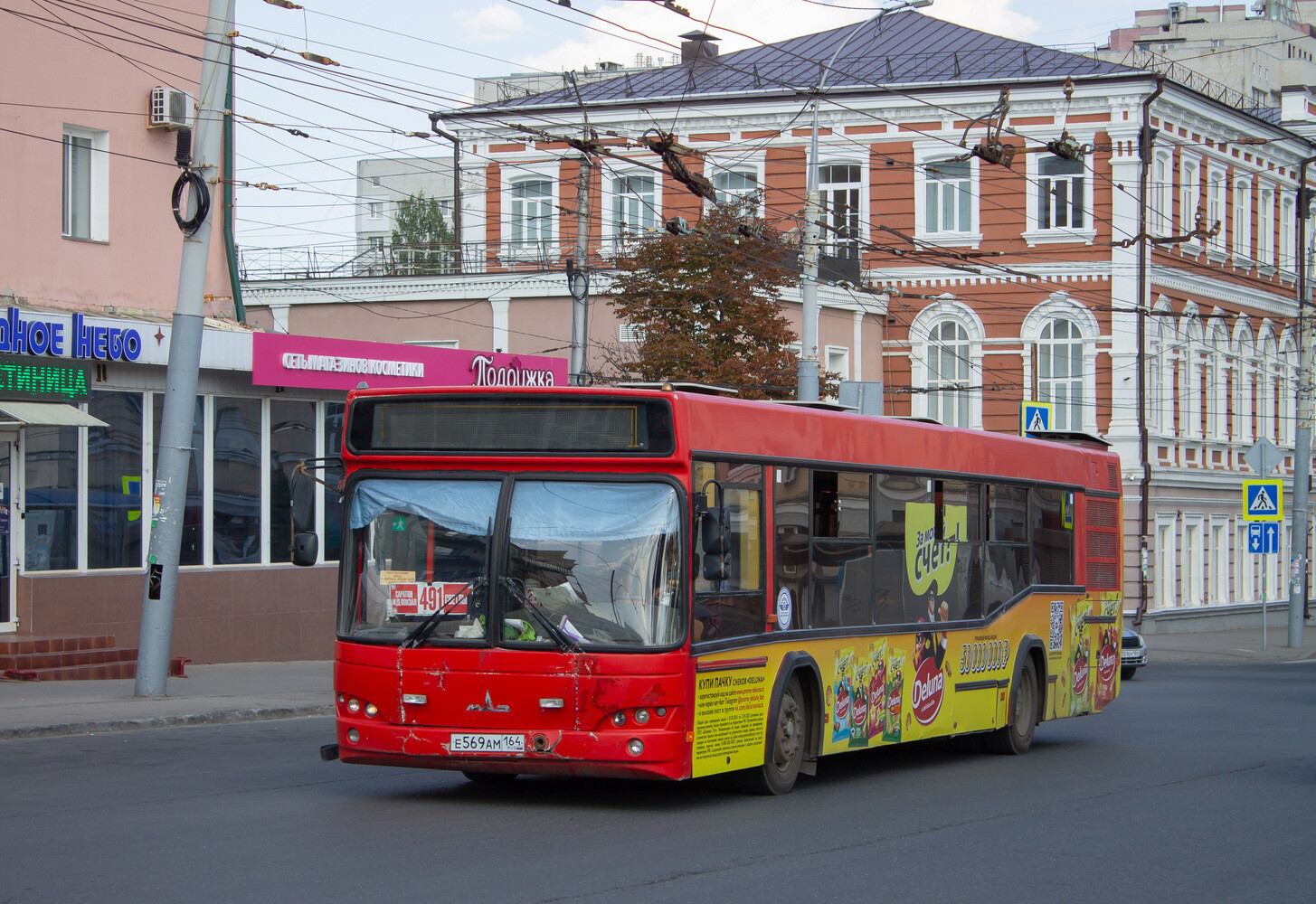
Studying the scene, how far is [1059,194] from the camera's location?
1649 inches

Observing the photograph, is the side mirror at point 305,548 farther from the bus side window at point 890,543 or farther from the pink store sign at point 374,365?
the pink store sign at point 374,365

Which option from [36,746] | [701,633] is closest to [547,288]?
[36,746]

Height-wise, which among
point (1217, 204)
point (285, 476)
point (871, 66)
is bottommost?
point (285, 476)

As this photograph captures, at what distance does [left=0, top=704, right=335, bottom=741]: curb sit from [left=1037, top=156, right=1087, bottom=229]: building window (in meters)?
28.7

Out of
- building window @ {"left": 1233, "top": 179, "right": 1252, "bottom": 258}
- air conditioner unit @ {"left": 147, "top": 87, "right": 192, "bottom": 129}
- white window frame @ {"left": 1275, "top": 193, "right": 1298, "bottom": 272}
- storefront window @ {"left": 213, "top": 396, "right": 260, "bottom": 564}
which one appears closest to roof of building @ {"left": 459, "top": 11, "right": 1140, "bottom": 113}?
building window @ {"left": 1233, "top": 179, "right": 1252, "bottom": 258}

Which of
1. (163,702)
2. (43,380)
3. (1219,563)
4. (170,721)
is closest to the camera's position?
(170,721)

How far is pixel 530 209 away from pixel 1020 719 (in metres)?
31.9

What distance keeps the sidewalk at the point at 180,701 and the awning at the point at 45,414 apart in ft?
9.54

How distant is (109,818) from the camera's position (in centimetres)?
978

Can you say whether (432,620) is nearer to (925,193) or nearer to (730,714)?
(730,714)

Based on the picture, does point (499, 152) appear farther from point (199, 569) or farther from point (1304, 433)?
point (199, 569)

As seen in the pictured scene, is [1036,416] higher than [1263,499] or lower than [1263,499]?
higher

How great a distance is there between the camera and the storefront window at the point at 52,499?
20047 mm

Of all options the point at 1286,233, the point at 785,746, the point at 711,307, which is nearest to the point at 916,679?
the point at 785,746
